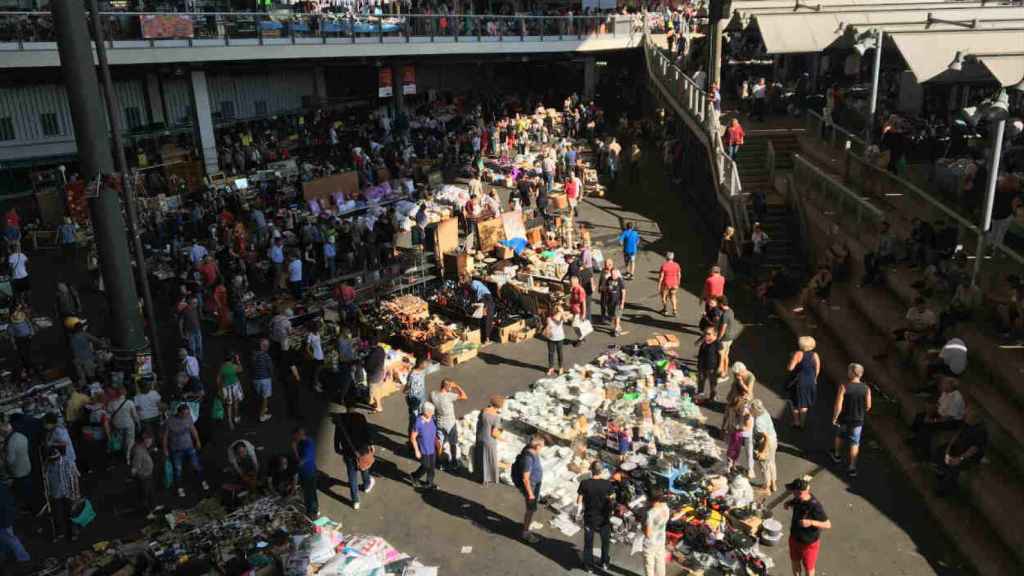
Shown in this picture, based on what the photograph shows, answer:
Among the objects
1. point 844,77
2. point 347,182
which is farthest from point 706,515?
point 844,77

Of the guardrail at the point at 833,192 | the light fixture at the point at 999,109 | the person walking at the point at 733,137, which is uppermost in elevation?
the light fixture at the point at 999,109

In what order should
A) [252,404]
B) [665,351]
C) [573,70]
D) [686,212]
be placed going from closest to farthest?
1. [252,404]
2. [665,351]
3. [686,212]
4. [573,70]

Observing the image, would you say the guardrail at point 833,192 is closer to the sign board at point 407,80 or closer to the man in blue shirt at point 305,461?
the man in blue shirt at point 305,461

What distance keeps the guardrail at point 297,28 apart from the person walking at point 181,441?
1639 cm

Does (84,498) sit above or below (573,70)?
below

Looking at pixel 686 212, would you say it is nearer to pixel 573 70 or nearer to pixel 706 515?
pixel 706 515

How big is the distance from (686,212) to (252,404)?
607 inches

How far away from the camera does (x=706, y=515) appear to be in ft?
34.0

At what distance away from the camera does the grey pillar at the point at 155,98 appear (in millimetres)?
30188

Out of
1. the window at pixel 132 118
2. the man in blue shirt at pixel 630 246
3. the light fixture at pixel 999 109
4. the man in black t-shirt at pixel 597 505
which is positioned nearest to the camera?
the man in black t-shirt at pixel 597 505

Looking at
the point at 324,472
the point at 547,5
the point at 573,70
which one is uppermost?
the point at 547,5

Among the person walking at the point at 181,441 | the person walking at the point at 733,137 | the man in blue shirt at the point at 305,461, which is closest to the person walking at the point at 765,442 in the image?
the man in blue shirt at the point at 305,461

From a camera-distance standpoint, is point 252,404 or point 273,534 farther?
point 252,404

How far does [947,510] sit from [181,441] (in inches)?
396
